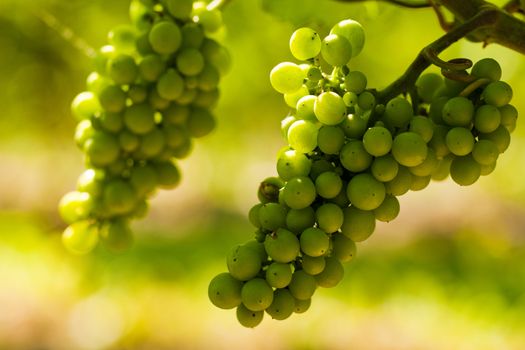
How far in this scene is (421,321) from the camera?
2684mm

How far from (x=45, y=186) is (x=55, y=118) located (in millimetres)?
1321

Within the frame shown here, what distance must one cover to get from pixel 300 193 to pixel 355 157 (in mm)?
45

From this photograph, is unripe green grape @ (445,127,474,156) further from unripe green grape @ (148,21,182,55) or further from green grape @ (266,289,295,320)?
unripe green grape @ (148,21,182,55)

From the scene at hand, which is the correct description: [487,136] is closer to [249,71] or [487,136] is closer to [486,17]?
[486,17]

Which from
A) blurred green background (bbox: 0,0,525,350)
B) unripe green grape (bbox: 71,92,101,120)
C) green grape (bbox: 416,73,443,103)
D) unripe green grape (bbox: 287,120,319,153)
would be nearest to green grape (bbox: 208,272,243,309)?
unripe green grape (bbox: 287,120,319,153)

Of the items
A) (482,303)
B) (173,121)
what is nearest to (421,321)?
(482,303)

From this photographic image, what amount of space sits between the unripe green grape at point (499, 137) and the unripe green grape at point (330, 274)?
0.46 ft

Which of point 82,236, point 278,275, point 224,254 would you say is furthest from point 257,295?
point 224,254

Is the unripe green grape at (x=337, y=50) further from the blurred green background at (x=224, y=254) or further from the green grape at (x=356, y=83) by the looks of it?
the blurred green background at (x=224, y=254)

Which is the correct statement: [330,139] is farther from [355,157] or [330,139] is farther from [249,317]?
[249,317]

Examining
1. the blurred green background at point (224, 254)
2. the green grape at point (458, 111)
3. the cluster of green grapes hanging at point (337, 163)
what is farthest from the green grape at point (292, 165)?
the blurred green background at point (224, 254)

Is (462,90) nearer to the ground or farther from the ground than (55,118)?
nearer to the ground

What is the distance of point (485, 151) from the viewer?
0.48 metres

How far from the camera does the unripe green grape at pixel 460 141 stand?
468mm
